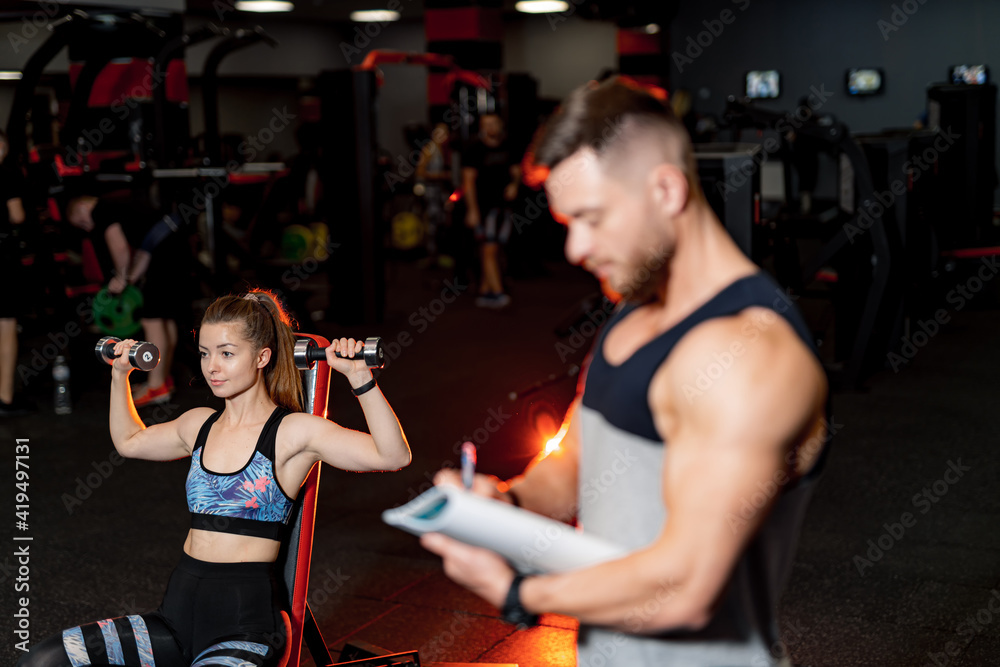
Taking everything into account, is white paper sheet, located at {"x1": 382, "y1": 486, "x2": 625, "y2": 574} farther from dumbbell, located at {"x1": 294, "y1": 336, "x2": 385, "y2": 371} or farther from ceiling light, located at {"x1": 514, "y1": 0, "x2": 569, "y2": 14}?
ceiling light, located at {"x1": 514, "y1": 0, "x2": 569, "y2": 14}

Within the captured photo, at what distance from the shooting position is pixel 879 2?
1374 centimetres

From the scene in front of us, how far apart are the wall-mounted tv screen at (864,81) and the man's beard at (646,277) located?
1410 centimetres

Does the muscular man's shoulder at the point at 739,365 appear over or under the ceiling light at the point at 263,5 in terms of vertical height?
under

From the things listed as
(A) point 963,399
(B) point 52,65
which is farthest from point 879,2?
(B) point 52,65

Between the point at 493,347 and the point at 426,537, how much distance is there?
554 centimetres

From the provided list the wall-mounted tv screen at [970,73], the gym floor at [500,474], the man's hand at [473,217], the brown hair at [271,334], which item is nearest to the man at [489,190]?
the man's hand at [473,217]

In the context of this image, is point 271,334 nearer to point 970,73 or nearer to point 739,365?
point 739,365

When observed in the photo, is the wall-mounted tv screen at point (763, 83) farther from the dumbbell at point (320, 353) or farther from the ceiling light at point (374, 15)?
the dumbbell at point (320, 353)

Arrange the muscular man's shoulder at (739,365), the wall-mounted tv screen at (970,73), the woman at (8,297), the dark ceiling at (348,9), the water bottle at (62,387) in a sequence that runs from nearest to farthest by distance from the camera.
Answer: the muscular man's shoulder at (739,365) → the woman at (8,297) → the water bottle at (62,387) → the dark ceiling at (348,9) → the wall-mounted tv screen at (970,73)

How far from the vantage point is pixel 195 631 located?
186cm

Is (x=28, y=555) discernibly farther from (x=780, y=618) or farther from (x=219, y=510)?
(x=780, y=618)

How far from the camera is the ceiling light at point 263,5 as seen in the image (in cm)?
1315

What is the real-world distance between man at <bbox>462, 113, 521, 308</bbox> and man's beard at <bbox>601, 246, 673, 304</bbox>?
700 cm

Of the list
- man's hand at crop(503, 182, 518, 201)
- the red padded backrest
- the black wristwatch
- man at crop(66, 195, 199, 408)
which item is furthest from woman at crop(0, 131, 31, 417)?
the black wristwatch
